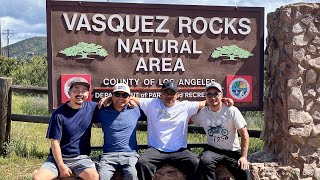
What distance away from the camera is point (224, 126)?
15.8 feet

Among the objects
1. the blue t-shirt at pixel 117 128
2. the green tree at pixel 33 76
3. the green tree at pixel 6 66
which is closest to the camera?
the blue t-shirt at pixel 117 128

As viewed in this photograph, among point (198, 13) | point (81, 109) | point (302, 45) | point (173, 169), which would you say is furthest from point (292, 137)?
point (81, 109)

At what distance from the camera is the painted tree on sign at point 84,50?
17.7ft

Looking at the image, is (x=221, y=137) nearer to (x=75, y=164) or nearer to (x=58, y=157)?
(x=75, y=164)

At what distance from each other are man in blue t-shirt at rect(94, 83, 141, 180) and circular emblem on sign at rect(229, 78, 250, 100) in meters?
1.54

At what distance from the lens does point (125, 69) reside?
5.53 meters

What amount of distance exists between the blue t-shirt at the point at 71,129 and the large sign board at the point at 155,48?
2.71ft

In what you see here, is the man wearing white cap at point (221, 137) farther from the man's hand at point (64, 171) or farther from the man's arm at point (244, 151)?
the man's hand at point (64, 171)

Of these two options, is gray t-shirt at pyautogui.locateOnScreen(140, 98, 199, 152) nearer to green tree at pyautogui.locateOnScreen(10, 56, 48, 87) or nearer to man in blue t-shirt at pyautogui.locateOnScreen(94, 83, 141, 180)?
man in blue t-shirt at pyautogui.locateOnScreen(94, 83, 141, 180)

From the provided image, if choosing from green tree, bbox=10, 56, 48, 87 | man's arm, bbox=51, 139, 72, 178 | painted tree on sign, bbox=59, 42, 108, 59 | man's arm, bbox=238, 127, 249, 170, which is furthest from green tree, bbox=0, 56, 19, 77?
man's arm, bbox=238, 127, 249, 170

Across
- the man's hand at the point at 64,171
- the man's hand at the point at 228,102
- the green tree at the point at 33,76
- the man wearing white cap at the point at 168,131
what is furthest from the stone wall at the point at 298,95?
the green tree at the point at 33,76

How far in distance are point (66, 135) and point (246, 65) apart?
8.42 feet

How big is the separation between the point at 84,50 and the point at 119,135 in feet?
4.31

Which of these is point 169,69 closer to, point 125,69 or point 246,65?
point 125,69
